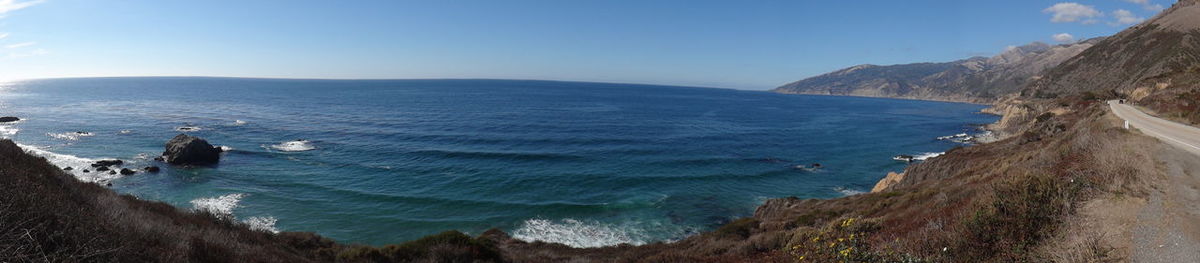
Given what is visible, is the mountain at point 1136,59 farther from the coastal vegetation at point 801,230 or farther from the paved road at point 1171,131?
the coastal vegetation at point 801,230

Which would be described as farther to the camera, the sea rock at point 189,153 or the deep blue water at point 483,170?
the sea rock at point 189,153

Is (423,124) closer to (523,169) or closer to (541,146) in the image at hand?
(541,146)

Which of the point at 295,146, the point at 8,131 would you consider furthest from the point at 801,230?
the point at 8,131

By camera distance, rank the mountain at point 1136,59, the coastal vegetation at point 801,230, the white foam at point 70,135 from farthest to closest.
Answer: the mountain at point 1136,59 → the white foam at point 70,135 → the coastal vegetation at point 801,230

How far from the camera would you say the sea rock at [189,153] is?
144 feet

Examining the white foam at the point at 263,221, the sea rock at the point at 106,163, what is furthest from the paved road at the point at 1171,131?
the sea rock at the point at 106,163

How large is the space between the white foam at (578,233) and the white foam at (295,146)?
118 ft

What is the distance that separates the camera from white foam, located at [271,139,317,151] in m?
52.0

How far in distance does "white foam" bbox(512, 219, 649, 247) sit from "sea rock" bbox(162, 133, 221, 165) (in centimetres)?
3639

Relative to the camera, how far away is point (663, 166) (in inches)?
1815

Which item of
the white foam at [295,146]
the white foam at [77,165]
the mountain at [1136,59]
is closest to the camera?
the white foam at [77,165]

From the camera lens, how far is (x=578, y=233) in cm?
2814

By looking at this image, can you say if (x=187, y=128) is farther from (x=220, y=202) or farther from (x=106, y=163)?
(x=220, y=202)

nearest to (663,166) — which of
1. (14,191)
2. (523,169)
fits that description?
(523,169)
